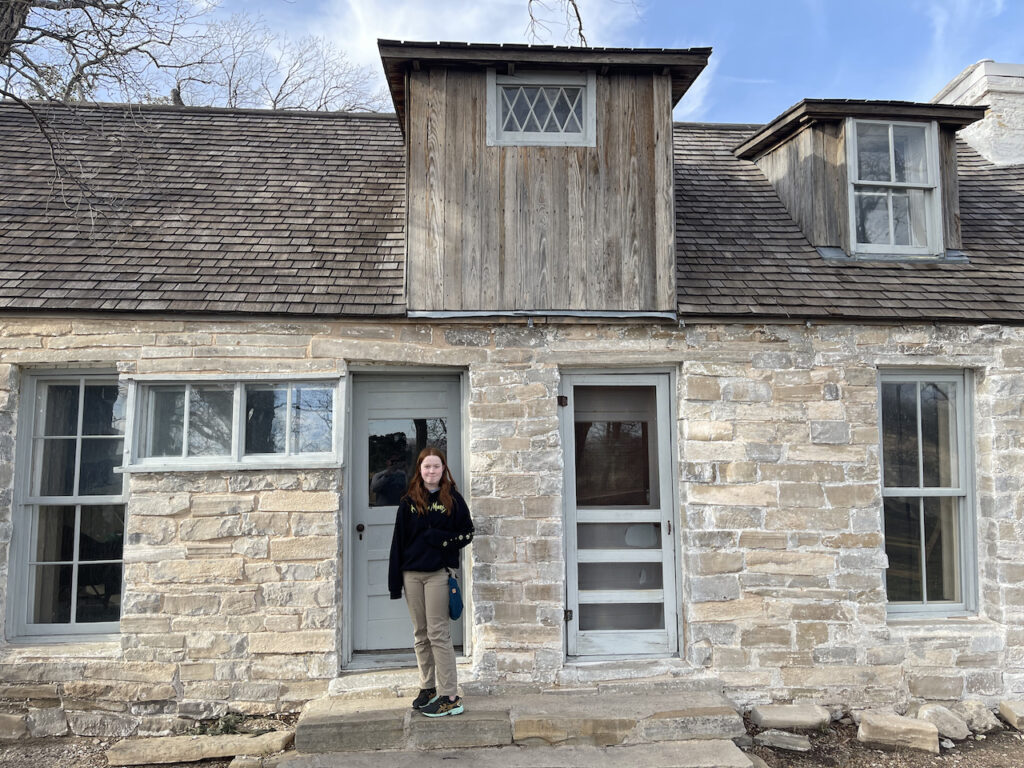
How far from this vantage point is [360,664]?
5.34 meters

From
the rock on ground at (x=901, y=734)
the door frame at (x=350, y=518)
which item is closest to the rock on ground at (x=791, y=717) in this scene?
the rock on ground at (x=901, y=734)

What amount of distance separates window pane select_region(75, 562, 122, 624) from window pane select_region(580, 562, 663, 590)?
3611 mm

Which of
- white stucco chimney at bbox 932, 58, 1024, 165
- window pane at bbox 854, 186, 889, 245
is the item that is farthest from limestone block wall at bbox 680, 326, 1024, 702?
white stucco chimney at bbox 932, 58, 1024, 165

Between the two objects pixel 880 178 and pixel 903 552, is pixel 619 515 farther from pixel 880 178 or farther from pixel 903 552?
pixel 880 178

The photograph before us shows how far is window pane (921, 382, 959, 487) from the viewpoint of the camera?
5.75 metres

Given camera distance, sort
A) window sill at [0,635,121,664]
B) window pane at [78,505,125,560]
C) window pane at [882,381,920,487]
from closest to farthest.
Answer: window sill at [0,635,121,664] < window pane at [78,505,125,560] < window pane at [882,381,920,487]

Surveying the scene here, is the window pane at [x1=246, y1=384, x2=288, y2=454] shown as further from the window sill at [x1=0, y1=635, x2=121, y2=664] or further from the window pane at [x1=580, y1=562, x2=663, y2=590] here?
the window pane at [x1=580, y1=562, x2=663, y2=590]

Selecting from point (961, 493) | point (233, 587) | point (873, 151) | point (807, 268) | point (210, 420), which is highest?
point (873, 151)

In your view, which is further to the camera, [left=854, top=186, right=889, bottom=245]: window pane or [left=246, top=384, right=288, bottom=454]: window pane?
[left=854, top=186, right=889, bottom=245]: window pane

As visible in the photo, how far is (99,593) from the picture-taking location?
536cm

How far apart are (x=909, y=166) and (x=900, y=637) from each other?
409cm

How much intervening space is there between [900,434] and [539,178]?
3632 mm

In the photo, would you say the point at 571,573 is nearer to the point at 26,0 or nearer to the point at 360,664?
the point at 360,664

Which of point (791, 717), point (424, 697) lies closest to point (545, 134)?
point (424, 697)
